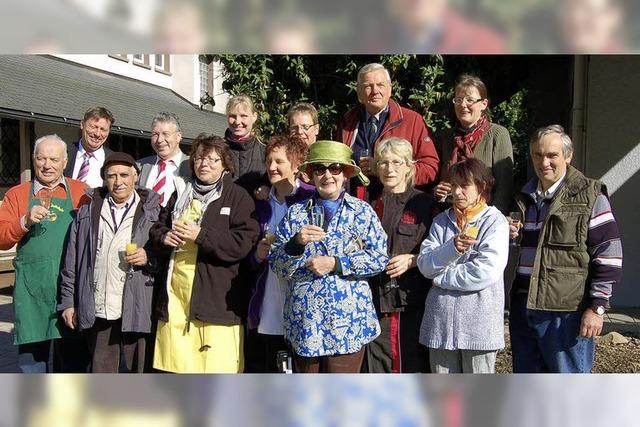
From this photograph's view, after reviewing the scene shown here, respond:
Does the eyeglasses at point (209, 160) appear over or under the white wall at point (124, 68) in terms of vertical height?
under

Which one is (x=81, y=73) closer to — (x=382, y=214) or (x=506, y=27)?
(x=382, y=214)

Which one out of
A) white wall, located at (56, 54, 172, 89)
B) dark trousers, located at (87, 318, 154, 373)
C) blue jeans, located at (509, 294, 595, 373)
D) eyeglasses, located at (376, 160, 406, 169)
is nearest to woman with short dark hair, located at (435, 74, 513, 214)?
eyeglasses, located at (376, 160, 406, 169)

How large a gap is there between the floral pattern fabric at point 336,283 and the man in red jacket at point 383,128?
0.52 meters

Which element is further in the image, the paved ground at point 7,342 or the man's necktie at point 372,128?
the paved ground at point 7,342

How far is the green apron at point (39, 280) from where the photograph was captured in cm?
417

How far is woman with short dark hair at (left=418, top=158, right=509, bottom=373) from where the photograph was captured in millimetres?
3495

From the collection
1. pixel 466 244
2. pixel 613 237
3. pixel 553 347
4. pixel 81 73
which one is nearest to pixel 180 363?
pixel 466 244

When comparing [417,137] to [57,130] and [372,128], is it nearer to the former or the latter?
[372,128]

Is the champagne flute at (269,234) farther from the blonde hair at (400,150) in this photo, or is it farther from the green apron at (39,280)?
the green apron at (39,280)

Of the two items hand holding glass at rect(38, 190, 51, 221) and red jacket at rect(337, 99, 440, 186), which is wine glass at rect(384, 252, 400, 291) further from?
hand holding glass at rect(38, 190, 51, 221)

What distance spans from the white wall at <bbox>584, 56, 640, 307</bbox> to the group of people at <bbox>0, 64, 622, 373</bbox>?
4301mm

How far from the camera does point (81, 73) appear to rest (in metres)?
16.0

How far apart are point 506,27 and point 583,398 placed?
1.38 metres

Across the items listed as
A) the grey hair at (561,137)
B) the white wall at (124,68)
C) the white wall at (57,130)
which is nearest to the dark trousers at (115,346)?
the grey hair at (561,137)
